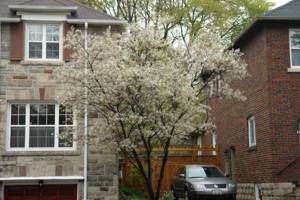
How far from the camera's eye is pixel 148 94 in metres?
18.0

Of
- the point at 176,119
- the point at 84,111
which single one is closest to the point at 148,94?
the point at 176,119

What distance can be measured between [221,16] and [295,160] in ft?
57.8

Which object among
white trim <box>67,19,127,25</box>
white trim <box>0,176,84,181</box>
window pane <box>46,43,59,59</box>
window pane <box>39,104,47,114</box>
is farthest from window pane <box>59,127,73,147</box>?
white trim <box>67,19,127,25</box>

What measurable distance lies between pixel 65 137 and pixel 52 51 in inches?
144

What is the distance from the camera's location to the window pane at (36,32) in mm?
21516

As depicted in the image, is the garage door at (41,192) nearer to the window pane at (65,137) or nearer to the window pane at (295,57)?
the window pane at (65,137)

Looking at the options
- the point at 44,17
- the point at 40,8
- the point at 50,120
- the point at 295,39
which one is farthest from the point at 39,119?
the point at 295,39

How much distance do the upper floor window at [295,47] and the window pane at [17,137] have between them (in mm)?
10433

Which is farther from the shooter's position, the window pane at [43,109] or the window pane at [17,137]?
the window pane at [43,109]

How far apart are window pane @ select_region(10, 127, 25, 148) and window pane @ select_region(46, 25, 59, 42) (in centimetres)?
357

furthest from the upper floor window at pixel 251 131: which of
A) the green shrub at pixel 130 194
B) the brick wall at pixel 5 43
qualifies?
the brick wall at pixel 5 43

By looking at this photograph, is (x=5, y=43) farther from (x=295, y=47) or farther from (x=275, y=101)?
(x=295, y=47)

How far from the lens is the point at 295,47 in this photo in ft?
72.0

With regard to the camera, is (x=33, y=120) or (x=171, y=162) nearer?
(x=33, y=120)
